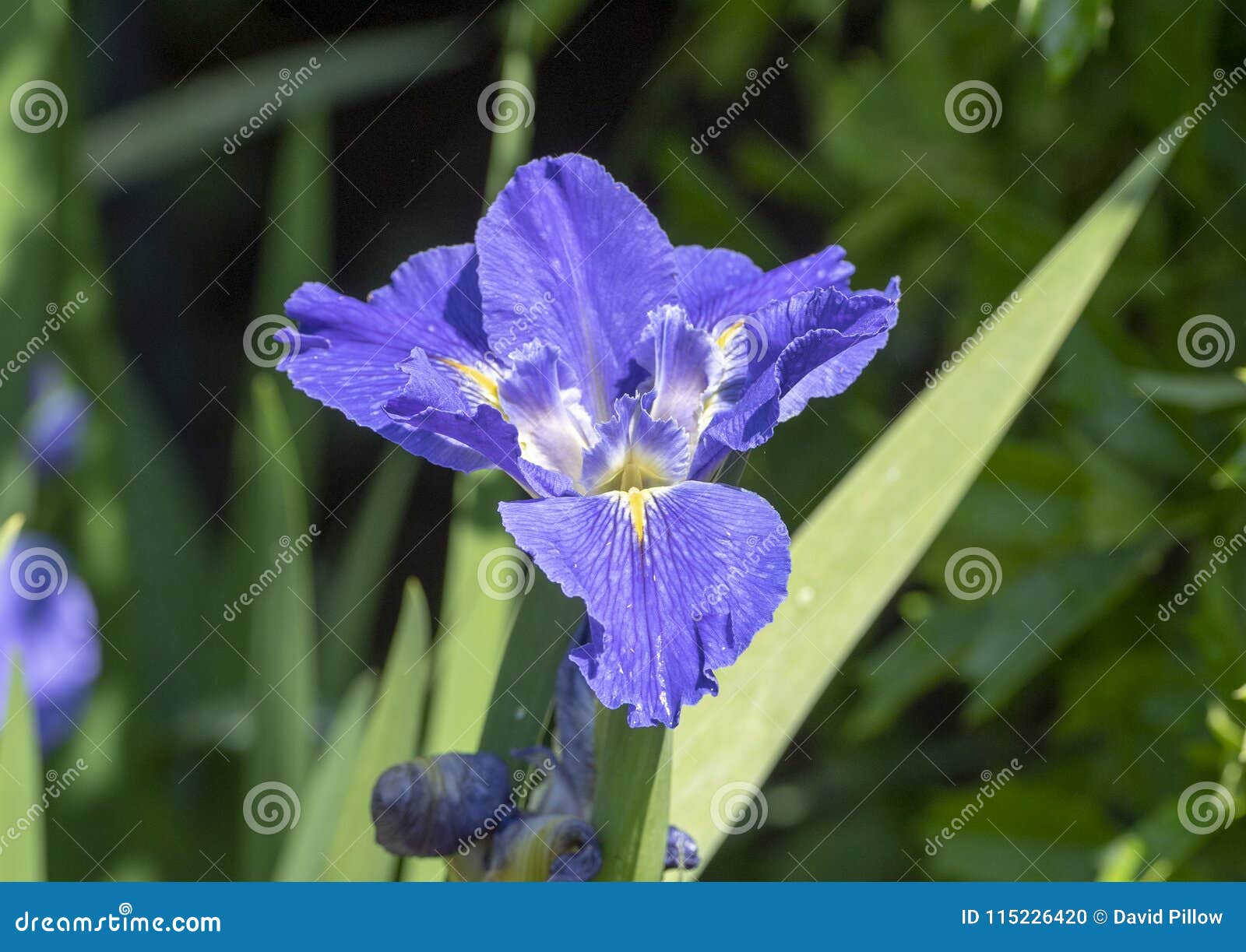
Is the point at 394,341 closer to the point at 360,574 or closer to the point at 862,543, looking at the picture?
the point at 862,543

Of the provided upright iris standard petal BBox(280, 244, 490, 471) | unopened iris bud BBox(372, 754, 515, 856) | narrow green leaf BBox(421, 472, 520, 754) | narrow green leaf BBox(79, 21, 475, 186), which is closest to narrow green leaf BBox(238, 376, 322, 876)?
narrow green leaf BBox(421, 472, 520, 754)

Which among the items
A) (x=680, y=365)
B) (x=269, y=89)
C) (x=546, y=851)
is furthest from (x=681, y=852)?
(x=269, y=89)

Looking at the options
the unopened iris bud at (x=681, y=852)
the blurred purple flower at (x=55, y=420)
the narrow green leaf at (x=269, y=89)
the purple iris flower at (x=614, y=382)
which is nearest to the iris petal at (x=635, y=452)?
the purple iris flower at (x=614, y=382)

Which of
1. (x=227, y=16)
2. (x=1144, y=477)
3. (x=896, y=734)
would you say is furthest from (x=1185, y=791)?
(x=227, y=16)

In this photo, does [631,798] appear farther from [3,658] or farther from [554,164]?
[3,658]

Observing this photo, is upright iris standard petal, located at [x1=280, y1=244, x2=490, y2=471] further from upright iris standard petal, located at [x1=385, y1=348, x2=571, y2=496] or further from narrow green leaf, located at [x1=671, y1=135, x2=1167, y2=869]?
narrow green leaf, located at [x1=671, y1=135, x2=1167, y2=869]

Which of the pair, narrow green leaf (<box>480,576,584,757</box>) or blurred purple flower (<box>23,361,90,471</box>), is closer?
narrow green leaf (<box>480,576,584,757</box>)
